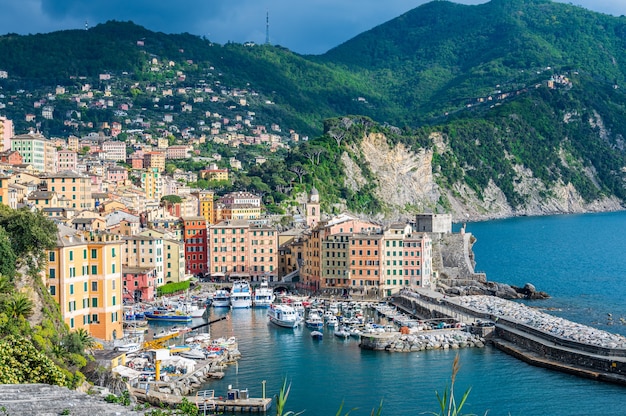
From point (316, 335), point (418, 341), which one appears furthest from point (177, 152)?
point (418, 341)

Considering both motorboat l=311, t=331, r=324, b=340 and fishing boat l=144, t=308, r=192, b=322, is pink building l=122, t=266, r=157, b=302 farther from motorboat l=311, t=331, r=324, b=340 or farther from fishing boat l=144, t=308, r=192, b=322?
motorboat l=311, t=331, r=324, b=340

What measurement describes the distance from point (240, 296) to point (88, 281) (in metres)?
26.3

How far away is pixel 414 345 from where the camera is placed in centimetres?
4788

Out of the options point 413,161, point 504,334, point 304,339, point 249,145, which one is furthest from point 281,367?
point 249,145

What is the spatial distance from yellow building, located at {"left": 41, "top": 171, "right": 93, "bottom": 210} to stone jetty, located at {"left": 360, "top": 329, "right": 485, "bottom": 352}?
36963mm

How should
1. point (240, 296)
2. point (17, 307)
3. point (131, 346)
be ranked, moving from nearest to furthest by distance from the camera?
point (17, 307) < point (131, 346) < point (240, 296)

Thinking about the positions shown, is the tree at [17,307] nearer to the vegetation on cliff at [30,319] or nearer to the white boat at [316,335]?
the vegetation on cliff at [30,319]

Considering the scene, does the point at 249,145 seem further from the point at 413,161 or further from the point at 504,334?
the point at 504,334

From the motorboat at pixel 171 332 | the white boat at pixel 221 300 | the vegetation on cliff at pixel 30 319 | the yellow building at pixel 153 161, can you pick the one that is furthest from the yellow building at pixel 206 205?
the vegetation on cliff at pixel 30 319

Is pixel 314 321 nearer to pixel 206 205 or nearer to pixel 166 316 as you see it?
pixel 166 316

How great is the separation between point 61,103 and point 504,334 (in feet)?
485

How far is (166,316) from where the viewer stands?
56156mm

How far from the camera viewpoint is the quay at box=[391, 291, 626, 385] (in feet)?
137

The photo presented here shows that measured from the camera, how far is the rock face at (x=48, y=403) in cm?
2005
